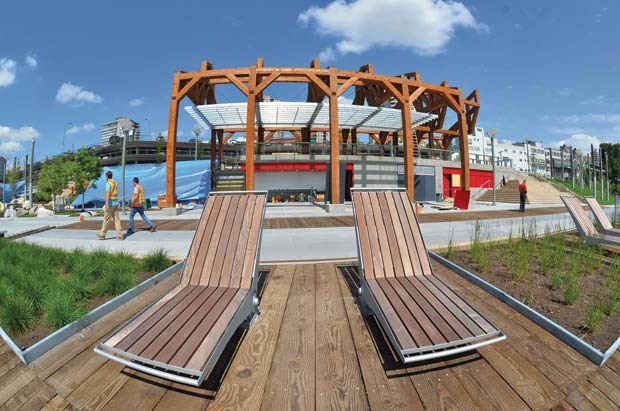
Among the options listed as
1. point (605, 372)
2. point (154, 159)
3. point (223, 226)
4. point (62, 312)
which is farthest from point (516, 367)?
point (154, 159)

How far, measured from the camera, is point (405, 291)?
2.80 meters

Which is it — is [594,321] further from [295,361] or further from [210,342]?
[210,342]

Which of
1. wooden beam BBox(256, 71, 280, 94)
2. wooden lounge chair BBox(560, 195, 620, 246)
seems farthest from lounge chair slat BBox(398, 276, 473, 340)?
wooden beam BBox(256, 71, 280, 94)

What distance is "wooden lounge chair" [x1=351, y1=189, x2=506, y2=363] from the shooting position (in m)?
2.01

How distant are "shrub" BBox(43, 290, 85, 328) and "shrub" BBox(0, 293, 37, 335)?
12 centimetres

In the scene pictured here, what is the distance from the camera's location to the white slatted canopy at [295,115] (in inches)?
755

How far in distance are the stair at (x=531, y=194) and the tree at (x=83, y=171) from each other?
35692 millimetres

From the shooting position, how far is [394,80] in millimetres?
16641

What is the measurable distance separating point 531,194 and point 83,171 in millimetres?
40154

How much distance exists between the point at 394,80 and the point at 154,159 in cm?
6581

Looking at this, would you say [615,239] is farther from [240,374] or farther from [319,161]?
[319,161]

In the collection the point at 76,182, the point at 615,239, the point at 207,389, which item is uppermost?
the point at 76,182

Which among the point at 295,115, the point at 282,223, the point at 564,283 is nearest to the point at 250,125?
the point at 295,115

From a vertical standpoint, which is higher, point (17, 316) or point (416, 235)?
point (416, 235)
